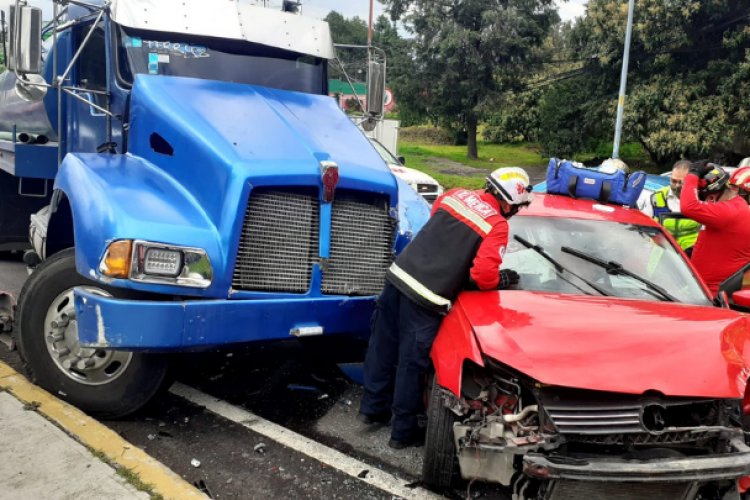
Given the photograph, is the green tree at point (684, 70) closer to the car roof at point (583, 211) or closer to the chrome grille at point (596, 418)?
the car roof at point (583, 211)

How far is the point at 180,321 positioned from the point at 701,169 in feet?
13.6

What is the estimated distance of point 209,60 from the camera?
517 centimetres

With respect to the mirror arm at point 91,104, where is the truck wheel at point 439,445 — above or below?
below

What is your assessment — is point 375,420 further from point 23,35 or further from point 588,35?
point 588,35

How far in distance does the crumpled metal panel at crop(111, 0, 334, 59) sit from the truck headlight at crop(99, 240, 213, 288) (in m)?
2.08

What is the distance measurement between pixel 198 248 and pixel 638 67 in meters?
21.8

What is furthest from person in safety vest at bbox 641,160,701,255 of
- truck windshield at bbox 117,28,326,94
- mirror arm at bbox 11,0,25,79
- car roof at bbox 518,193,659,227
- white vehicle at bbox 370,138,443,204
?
mirror arm at bbox 11,0,25,79

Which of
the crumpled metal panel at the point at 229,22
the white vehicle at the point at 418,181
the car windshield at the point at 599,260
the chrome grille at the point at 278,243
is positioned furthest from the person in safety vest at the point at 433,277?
the white vehicle at the point at 418,181

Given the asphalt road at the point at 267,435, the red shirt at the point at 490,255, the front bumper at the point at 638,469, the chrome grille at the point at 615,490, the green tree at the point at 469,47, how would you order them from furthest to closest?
the green tree at the point at 469,47
the red shirt at the point at 490,255
the asphalt road at the point at 267,435
the chrome grille at the point at 615,490
the front bumper at the point at 638,469

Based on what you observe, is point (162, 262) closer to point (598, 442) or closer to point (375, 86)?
point (598, 442)

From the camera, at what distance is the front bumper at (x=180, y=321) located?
368cm

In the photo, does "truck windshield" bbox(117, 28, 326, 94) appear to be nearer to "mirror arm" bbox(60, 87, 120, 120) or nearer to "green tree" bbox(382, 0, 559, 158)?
"mirror arm" bbox(60, 87, 120, 120)

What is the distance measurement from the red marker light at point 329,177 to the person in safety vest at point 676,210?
3.41m

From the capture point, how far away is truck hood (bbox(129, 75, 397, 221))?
4.04 m
